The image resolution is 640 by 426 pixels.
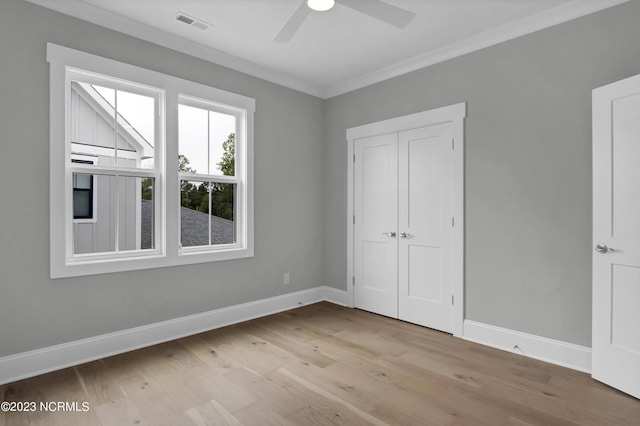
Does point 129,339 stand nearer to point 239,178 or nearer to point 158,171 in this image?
point 158,171

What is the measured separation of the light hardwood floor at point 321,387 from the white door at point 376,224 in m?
0.88

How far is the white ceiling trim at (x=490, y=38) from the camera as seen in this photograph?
8.94 ft

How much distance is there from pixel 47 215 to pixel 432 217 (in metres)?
3.38

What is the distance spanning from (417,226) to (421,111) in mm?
1223

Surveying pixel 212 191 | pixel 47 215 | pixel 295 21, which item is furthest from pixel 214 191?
pixel 295 21

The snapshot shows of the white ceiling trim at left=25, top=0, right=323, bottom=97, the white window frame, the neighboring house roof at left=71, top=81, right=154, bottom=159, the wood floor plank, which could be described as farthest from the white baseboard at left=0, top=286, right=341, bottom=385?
the white ceiling trim at left=25, top=0, right=323, bottom=97

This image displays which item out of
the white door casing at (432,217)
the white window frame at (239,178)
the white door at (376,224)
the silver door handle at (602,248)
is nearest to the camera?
the silver door handle at (602,248)

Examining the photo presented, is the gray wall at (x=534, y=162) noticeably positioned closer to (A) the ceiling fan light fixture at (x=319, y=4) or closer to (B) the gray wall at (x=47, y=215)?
(A) the ceiling fan light fixture at (x=319, y=4)

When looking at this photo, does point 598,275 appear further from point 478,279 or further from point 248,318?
point 248,318

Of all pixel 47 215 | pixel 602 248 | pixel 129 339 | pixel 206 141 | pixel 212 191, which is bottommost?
pixel 129 339

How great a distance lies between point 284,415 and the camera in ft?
6.92

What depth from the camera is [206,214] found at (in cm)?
372

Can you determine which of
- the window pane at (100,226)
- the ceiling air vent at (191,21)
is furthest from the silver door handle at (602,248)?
the window pane at (100,226)

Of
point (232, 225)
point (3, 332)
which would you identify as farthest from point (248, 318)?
point (3, 332)
